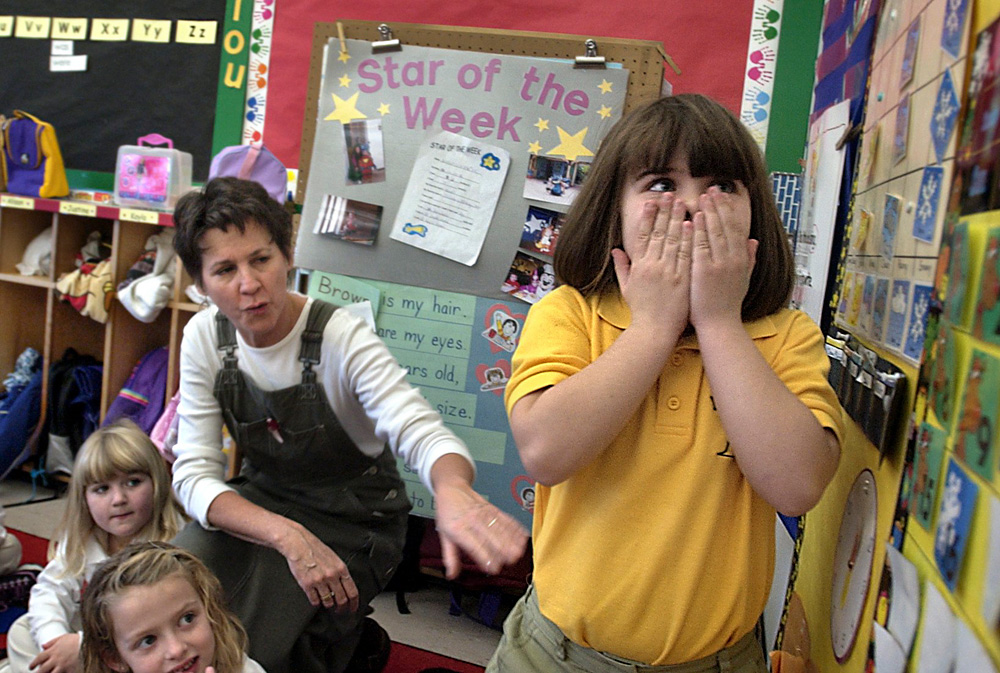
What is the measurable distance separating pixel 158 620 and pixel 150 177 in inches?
93.2

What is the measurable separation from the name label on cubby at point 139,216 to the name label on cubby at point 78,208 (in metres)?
0.13

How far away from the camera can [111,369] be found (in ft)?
11.0

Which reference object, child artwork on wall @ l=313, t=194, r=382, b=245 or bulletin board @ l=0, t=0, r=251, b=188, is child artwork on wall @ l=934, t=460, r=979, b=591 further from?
bulletin board @ l=0, t=0, r=251, b=188

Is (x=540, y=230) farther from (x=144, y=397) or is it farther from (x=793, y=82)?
(x=144, y=397)

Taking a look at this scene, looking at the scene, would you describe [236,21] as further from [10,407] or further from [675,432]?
[675,432]

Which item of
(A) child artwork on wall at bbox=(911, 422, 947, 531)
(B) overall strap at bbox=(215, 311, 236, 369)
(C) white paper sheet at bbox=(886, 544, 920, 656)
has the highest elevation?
(A) child artwork on wall at bbox=(911, 422, 947, 531)

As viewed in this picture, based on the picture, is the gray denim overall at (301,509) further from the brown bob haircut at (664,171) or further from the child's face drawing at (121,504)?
the brown bob haircut at (664,171)

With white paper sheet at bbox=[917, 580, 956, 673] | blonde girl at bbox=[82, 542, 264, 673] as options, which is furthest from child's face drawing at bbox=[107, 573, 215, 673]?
white paper sheet at bbox=[917, 580, 956, 673]

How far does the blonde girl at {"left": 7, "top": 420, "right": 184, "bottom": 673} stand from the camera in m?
1.89

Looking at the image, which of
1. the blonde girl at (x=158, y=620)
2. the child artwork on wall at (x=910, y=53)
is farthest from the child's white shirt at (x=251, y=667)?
the child artwork on wall at (x=910, y=53)

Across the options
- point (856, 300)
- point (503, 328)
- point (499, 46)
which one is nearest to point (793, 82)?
point (499, 46)

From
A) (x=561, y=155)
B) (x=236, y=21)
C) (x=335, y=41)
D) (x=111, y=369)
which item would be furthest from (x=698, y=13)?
(x=111, y=369)

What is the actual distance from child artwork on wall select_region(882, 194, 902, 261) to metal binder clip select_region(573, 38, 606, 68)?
1.38 metres

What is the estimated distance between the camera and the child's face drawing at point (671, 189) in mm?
975
